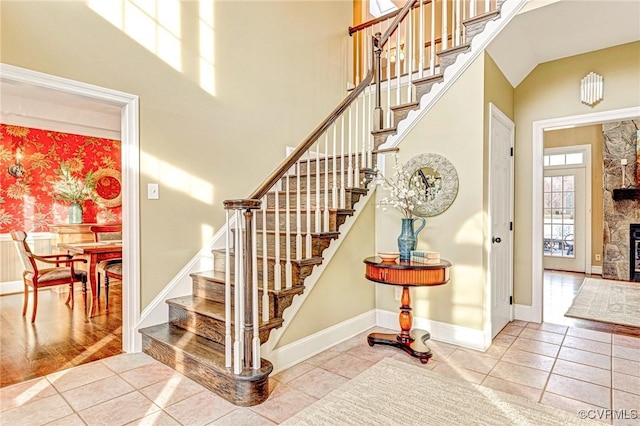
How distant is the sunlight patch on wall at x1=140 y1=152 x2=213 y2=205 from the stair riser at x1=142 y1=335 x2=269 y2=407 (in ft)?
4.18

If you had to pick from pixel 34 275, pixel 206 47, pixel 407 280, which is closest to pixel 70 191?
pixel 34 275

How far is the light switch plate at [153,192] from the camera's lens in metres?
2.94

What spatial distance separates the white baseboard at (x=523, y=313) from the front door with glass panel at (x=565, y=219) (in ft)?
11.9

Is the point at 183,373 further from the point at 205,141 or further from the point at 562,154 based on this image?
the point at 562,154

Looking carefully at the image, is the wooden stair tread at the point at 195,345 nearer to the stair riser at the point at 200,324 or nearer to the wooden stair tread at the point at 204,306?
the stair riser at the point at 200,324

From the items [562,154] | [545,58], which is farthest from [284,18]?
[562,154]

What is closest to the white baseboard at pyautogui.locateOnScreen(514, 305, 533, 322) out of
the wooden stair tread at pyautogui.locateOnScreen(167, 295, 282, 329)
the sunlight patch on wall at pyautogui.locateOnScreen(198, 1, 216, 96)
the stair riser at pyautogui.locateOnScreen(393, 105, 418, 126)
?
the stair riser at pyautogui.locateOnScreen(393, 105, 418, 126)

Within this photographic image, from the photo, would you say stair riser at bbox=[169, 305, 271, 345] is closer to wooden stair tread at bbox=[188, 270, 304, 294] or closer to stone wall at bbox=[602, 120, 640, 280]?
wooden stair tread at bbox=[188, 270, 304, 294]

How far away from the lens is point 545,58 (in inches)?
146

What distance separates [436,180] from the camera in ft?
10.6

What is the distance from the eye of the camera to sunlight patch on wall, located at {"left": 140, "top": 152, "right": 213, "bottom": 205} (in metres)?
2.94

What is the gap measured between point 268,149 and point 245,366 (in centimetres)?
241

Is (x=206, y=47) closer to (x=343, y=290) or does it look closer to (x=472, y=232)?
(x=343, y=290)

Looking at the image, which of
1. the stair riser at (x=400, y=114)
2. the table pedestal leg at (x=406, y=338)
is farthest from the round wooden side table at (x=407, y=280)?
the stair riser at (x=400, y=114)
